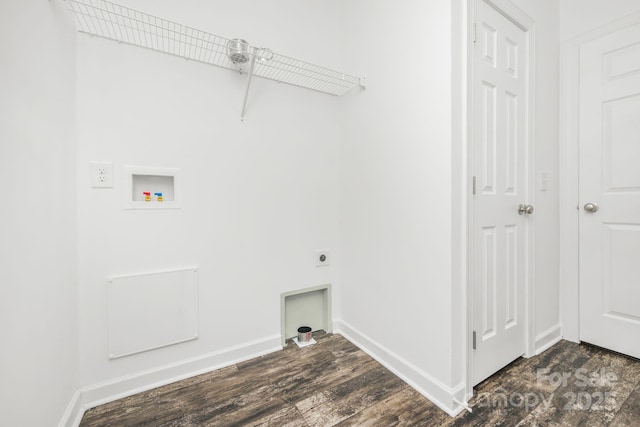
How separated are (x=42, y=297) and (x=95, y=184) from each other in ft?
1.83

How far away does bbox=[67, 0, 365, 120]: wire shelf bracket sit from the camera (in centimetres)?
127

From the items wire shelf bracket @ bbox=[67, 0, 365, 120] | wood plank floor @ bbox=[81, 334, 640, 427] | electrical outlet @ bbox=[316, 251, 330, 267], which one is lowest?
wood plank floor @ bbox=[81, 334, 640, 427]

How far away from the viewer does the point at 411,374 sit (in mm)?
1451

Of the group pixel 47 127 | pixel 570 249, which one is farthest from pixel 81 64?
pixel 570 249

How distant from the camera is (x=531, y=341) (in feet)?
5.44

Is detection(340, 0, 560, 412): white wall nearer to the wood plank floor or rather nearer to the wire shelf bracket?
the wood plank floor

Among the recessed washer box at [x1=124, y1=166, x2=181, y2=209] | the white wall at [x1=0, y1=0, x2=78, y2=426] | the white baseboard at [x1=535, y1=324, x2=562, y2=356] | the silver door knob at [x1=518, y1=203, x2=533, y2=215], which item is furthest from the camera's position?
the white baseboard at [x1=535, y1=324, x2=562, y2=356]

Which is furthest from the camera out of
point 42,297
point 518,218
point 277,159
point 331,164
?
point 331,164

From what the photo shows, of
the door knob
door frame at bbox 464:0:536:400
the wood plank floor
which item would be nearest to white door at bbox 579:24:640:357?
the door knob

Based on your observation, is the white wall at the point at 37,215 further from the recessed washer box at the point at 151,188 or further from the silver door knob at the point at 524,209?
the silver door knob at the point at 524,209

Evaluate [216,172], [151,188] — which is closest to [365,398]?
[216,172]

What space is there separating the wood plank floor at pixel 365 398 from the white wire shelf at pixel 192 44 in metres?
1.72

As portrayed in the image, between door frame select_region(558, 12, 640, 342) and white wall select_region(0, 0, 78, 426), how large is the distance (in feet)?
9.31

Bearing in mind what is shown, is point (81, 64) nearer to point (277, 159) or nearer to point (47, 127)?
point (47, 127)
